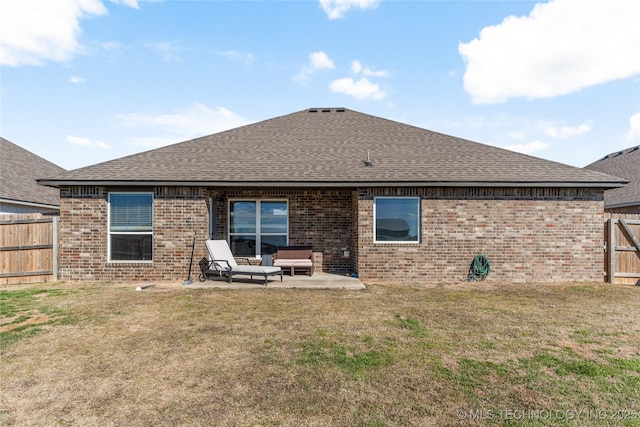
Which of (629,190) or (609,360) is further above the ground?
(629,190)

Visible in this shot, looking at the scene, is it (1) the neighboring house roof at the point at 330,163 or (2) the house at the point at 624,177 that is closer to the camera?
(1) the neighboring house roof at the point at 330,163

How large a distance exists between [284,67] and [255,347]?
1080cm

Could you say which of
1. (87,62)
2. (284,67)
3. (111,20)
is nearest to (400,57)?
(284,67)

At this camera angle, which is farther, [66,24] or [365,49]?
[365,49]

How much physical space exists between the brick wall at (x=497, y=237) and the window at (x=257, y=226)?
9.14 feet

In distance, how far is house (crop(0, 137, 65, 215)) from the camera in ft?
42.3

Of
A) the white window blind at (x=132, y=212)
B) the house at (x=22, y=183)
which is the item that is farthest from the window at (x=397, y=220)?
the house at (x=22, y=183)

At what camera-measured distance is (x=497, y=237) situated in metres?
9.56

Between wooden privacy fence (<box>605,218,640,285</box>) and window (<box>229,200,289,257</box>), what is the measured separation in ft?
31.5

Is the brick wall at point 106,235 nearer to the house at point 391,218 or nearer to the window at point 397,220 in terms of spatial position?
the house at point 391,218

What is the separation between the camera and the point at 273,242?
1081 centimetres

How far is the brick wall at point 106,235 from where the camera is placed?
939 centimetres

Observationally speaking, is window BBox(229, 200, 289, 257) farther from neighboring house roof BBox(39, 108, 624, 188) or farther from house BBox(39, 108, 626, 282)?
neighboring house roof BBox(39, 108, 624, 188)

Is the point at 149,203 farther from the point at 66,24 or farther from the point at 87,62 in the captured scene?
the point at 66,24
